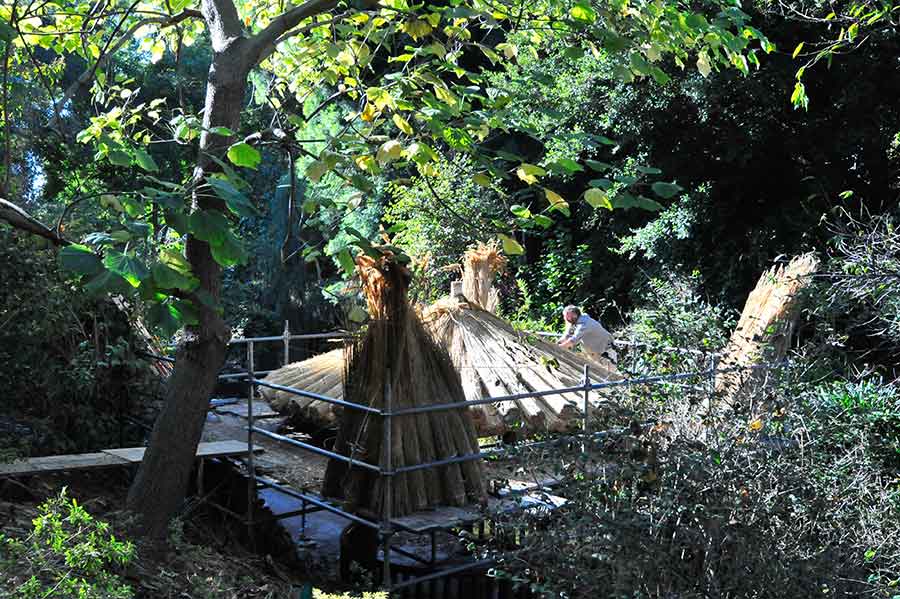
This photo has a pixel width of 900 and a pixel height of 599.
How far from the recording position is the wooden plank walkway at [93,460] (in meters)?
5.73

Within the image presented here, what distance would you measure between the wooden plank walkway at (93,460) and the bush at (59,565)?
6.10ft

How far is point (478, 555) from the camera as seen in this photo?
4.52 meters

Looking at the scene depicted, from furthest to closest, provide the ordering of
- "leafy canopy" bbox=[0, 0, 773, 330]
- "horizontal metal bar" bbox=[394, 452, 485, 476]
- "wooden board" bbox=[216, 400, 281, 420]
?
"wooden board" bbox=[216, 400, 281, 420] → "horizontal metal bar" bbox=[394, 452, 485, 476] → "leafy canopy" bbox=[0, 0, 773, 330]

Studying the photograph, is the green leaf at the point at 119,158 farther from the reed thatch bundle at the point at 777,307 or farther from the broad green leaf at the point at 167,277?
the reed thatch bundle at the point at 777,307

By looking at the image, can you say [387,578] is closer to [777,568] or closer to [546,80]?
[777,568]

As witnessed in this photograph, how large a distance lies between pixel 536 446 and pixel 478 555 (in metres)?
0.61

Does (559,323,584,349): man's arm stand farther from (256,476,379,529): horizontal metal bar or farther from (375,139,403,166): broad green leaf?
(375,139,403,166): broad green leaf

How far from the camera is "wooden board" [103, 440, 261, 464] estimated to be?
6504 millimetres

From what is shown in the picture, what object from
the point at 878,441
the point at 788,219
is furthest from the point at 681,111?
the point at 878,441

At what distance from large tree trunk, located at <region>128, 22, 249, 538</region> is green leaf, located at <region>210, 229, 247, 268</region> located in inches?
61.3

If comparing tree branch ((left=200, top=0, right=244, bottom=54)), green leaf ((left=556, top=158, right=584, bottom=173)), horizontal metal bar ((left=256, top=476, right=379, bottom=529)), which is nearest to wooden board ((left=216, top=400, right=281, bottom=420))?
horizontal metal bar ((left=256, top=476, right=379, bottom=529))

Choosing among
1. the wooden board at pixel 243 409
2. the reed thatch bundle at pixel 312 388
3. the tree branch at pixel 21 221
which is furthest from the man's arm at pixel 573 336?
the tree branch at pixel 21 221

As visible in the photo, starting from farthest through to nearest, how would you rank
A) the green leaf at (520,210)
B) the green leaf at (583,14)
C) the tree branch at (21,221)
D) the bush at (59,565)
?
1. the green leaf at (520,210)
2. the green leaf at (583,14)
3. the tree branch at (21,221)
4. the bush at (59,565)

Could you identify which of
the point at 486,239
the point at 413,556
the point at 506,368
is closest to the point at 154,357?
the point at 413,556
